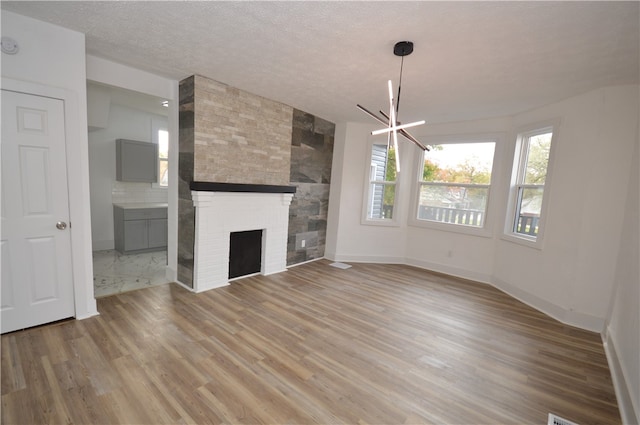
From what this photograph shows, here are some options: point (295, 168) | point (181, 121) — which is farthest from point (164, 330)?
point (295, 168)

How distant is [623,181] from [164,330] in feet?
15.8

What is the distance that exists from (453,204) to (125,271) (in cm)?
524

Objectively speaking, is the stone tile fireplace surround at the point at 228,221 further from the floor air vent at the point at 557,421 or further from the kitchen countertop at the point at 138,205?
the floor air vent at the point at 557,421

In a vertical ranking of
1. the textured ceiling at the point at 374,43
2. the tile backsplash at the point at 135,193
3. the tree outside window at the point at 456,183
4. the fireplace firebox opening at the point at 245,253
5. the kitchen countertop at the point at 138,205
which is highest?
the textured ceiling at the point at 374,43

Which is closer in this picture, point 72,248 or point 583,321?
point 72,248

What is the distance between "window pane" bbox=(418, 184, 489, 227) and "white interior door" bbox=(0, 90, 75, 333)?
4.89 metres

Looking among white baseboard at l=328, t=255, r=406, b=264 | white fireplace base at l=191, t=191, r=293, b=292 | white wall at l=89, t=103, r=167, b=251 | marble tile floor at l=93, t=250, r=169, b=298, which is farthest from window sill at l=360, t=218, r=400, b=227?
white wall at l=89, t=103, r=167, b=251

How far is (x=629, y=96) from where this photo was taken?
9.24 feet

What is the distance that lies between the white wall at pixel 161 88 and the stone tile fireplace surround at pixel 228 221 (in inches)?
20.2

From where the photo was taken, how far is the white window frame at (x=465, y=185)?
4.27 metres

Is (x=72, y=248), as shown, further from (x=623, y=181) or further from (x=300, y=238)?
(x=623, y=181)

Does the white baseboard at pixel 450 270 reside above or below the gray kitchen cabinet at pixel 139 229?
below

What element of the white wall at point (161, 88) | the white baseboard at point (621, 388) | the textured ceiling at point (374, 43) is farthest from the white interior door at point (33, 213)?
the white baseboard at point (621, 388)

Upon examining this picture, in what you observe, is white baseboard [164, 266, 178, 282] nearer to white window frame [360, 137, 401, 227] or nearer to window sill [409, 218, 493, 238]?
white window frame [360, 137, 401, 227]
